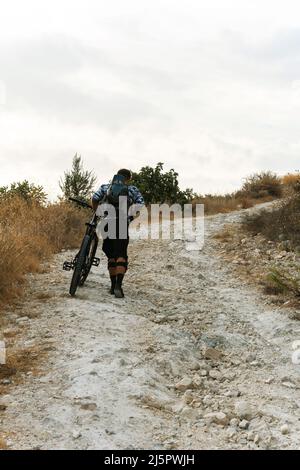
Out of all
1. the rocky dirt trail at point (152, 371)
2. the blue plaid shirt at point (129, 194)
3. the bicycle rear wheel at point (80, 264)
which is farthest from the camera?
the blue plaid shirt at point (129, 194)

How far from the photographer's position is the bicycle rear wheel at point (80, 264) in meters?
8.19

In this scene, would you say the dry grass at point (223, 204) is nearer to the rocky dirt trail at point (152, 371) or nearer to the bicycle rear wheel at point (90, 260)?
the rocky dirt trail at point (152, 371)

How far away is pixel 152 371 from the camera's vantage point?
19.2ft

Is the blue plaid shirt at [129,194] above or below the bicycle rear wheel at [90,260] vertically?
above

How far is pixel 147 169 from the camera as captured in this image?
2306cm

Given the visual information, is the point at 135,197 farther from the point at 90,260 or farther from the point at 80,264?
the point at 80,264

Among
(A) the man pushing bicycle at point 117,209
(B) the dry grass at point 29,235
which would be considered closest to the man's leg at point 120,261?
(A) the man pushing bicycle at point 117,209

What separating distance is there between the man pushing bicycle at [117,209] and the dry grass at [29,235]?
1399mm

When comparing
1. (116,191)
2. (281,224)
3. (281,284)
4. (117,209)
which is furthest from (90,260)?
(281,224)

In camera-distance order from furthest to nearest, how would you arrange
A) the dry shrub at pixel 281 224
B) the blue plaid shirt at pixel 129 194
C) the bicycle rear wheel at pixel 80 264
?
the dry shrub at pixel 281 224 < the blue plaid shirt at pixel 129 194 < the bicycle rear wheel at pixel 80 264

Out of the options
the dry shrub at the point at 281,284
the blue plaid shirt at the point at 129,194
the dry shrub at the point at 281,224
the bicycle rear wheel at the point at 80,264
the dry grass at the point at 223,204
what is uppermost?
the dry grass at the point at 223,204

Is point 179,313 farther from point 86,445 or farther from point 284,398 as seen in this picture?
point 86,445

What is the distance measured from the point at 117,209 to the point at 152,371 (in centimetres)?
326

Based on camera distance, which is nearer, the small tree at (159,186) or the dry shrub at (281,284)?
the dry shrub at (281,284)
